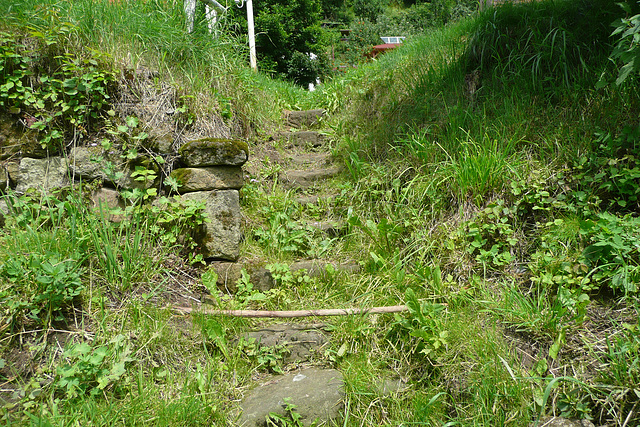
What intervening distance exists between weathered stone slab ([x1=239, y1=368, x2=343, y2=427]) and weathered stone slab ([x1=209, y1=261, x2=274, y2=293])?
2.32 ft

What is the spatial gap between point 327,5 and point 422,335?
73.1 ft

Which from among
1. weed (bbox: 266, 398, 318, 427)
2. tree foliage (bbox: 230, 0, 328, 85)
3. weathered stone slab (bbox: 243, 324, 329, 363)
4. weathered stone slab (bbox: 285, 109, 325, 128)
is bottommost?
weed (bbox: 266, 398, 318, 427)

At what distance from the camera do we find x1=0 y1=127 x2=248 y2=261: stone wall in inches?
98.6

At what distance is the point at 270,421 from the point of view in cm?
173

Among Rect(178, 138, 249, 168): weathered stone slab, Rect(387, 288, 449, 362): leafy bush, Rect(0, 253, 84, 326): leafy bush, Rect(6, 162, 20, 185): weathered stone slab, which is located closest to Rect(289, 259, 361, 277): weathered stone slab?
Rect(387, 288, 449, 362): leafy bush

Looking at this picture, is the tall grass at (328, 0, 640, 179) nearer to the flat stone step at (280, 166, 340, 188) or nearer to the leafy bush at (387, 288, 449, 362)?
the flat stone step at (280, 166, 340, 188)

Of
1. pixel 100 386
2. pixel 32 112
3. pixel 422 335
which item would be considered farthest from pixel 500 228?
pixel 32 112

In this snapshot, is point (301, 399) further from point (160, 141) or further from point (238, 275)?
point (160, 141)

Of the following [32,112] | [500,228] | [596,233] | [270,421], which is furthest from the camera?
[32,112]

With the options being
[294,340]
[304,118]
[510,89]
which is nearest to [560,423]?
[294,340]

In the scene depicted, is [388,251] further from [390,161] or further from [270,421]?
[270,421]

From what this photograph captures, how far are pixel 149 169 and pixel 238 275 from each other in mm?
995

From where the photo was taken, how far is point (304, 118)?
491 cm

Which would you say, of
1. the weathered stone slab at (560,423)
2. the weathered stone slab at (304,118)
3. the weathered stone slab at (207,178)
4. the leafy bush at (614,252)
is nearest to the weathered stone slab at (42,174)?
A: the weathered stone slab at (207,178)
